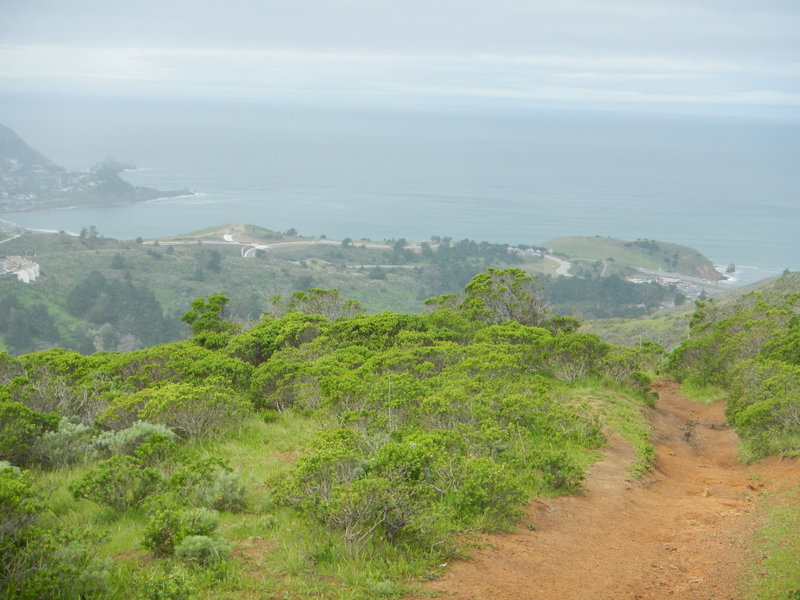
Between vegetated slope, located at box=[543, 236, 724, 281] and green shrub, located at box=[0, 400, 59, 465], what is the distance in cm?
7706

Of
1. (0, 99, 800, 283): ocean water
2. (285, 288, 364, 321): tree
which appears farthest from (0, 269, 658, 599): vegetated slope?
(0, 99, 800, 283): ocean water

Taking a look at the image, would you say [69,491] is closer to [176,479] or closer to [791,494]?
[176,479]

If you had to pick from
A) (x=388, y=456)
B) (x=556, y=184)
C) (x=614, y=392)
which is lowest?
(x=614, y=392)

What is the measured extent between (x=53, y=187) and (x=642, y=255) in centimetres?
10855

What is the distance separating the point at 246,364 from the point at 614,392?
6.60m

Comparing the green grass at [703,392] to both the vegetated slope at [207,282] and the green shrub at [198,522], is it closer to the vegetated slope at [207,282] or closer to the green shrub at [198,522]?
the green shrub at [198,522]

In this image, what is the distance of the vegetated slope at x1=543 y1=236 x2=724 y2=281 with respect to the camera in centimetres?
8419

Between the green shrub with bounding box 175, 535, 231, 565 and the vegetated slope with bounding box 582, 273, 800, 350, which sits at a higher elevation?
the green shrub with bounding box 175, 535, 231, 565

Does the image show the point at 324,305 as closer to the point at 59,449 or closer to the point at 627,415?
the point at 627,415

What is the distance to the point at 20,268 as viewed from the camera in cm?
5628

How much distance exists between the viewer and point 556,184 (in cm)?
17462

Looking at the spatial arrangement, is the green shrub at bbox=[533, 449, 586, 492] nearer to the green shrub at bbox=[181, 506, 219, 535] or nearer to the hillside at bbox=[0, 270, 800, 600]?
the hillside at bbox=[0, 270, 800, 600]

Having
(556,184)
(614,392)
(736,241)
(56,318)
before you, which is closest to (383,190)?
(556,184)

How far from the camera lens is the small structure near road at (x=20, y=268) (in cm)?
5413
